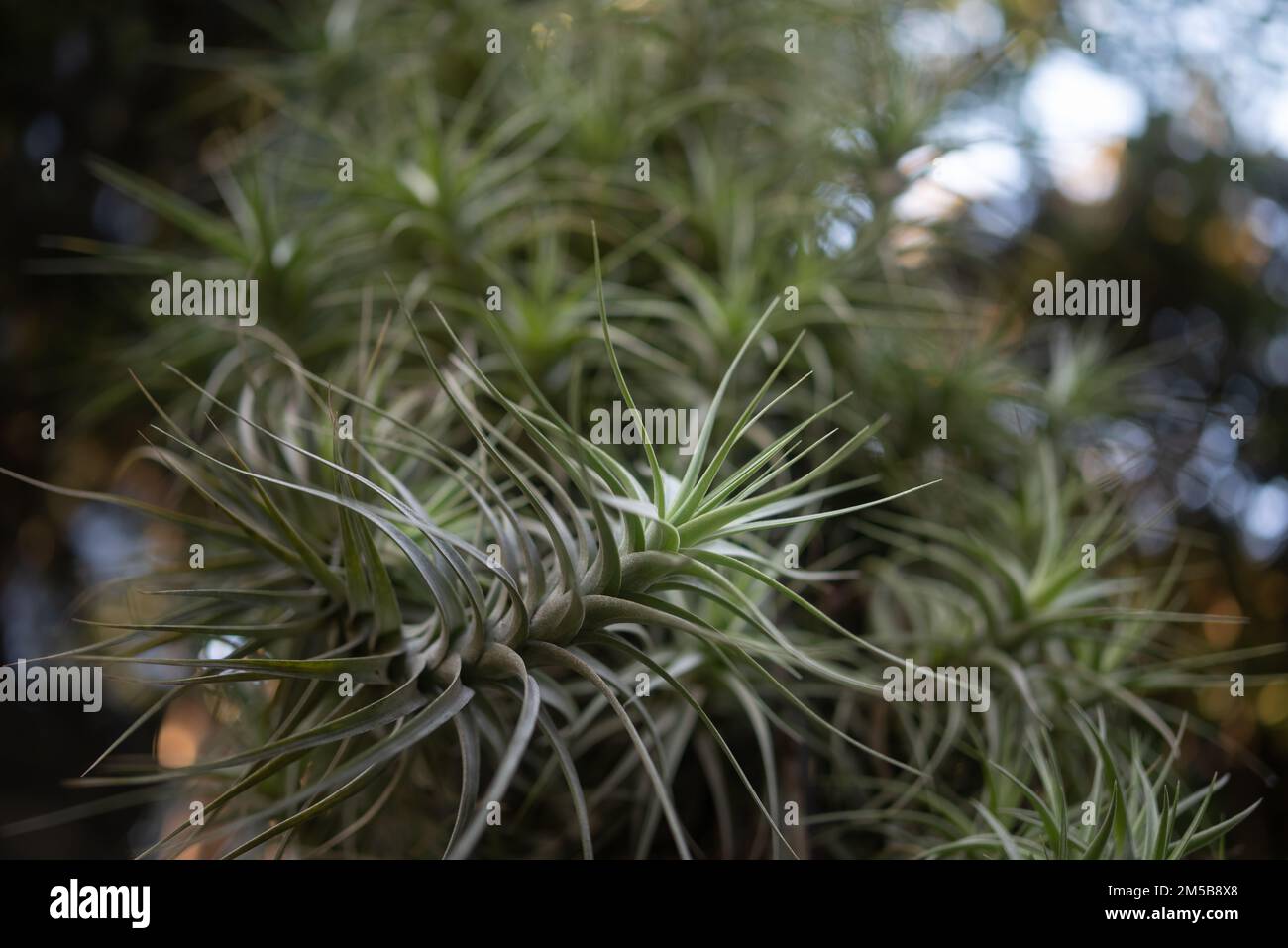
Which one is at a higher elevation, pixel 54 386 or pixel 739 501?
pixel 54 386

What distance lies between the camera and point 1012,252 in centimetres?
108

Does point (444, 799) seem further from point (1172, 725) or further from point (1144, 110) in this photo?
point (1144, 110)

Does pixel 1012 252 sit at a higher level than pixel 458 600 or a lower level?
higher

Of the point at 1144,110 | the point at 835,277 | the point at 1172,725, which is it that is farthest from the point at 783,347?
the point at 1144,110

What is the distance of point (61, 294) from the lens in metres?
1.08

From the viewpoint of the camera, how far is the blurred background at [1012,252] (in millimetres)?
995

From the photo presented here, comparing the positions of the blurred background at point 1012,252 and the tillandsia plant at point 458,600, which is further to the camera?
the blurred background at point 1012,252

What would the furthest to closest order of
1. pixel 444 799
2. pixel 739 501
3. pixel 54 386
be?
pixel 54 386 → pixel 444 799 → pixel 739 501

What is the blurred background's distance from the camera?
3.26ft

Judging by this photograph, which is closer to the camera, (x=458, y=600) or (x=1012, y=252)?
(x=458, y=600)

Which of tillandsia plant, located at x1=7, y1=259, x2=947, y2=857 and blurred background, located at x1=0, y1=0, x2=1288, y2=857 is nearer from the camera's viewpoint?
tillandsia plant, located at x1=7, y1=259, x2=947, y2=857

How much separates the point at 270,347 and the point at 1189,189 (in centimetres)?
119
